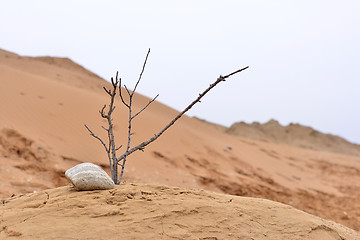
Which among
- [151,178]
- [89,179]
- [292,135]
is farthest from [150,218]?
[292,135]

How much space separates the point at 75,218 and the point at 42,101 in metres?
6.39

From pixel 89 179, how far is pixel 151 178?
12.6 ft

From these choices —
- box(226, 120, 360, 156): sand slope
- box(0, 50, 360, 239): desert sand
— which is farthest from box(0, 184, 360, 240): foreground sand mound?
box(226, 120, 360, 156): sand slope

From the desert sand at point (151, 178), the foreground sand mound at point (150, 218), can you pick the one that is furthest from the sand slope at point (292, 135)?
the foreground sand mound at point (150, 218)

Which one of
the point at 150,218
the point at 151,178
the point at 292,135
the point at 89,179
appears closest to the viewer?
the point at 150,218

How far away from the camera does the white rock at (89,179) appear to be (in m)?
2.58

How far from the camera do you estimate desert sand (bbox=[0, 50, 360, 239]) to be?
212 cm

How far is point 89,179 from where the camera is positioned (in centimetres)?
258

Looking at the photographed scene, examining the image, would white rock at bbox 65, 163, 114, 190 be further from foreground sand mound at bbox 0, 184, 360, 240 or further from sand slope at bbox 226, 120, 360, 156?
sand slope at bbox 226, 120, 360, 156

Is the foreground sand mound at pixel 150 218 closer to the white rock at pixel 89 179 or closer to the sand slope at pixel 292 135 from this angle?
the white rock at pixel 89 179

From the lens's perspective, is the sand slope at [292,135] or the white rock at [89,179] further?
the sand slope at [292,135]

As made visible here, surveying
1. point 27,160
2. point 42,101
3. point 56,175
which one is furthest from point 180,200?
point 42,101

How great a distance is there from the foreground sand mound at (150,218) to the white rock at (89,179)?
82mm

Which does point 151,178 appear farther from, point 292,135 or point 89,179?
point 292,135
